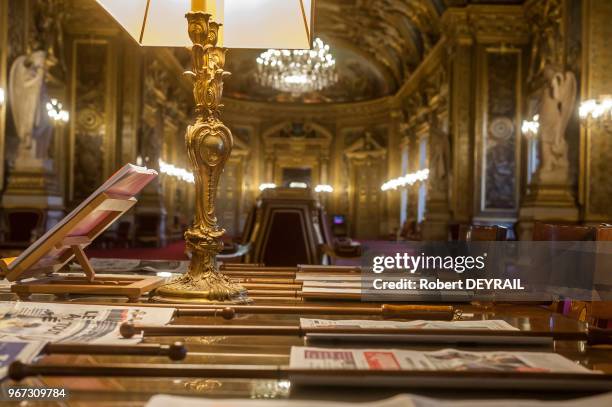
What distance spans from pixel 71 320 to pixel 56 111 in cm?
1134

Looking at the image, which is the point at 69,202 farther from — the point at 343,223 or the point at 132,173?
the point at 343,223

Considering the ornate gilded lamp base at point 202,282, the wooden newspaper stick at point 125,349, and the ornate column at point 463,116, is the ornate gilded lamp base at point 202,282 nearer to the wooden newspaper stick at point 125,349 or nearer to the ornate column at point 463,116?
the wooden newspaper stick at point 125,349

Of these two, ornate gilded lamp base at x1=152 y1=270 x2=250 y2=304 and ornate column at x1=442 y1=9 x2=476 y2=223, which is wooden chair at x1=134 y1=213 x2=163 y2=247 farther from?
ornate gilded lamp base at x1=152 y1=270 x2=250 y2=304

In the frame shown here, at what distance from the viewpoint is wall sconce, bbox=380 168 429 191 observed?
62.5 feet

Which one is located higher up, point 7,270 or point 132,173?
point 132,173

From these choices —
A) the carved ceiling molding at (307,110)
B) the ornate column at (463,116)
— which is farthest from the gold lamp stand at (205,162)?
the carved ceiling molding at (307,110)

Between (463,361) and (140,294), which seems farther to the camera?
(140,294)

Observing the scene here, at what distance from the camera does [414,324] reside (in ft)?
4.15

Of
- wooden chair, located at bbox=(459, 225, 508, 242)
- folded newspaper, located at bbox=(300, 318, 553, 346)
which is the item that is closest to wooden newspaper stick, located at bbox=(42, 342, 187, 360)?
folded newspaper, located at bbox=(300, 318, 553, 346)

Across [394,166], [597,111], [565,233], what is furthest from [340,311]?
[394,166]

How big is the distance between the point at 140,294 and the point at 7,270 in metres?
0.33

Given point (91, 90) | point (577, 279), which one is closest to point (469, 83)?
point (91, 90)

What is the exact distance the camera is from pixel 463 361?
938 mm

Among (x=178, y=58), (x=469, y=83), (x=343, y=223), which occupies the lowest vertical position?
(x=343, y=223)
